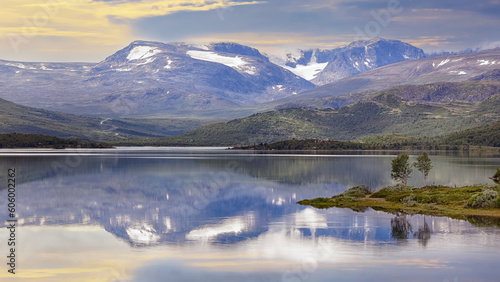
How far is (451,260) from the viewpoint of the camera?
145 ft

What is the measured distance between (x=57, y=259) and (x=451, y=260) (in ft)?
95.6

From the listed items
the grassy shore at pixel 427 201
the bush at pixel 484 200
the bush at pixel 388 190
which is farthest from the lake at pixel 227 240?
the bush at pixel 388 190

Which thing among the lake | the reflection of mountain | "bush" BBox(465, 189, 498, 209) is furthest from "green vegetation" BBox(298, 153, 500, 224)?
the reflection of mountain

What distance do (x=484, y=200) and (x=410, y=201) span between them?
29.1 feet

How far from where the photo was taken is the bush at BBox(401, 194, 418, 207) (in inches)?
2894

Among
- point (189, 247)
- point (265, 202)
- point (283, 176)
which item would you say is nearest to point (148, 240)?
point (189, 247)

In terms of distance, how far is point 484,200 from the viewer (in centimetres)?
6919

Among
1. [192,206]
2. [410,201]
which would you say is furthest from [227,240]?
[410,201]

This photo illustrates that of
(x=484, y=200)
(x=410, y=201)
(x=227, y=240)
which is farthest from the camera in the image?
(x=410, y=201)

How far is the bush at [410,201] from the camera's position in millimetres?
73500

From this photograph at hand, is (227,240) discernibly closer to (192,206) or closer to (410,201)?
(192,206)

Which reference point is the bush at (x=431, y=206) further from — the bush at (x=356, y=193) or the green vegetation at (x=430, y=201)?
the bush at (x=356, y=193)

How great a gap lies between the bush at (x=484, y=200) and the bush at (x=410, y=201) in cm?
618

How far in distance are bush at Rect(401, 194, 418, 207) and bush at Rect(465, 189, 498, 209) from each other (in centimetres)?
618
